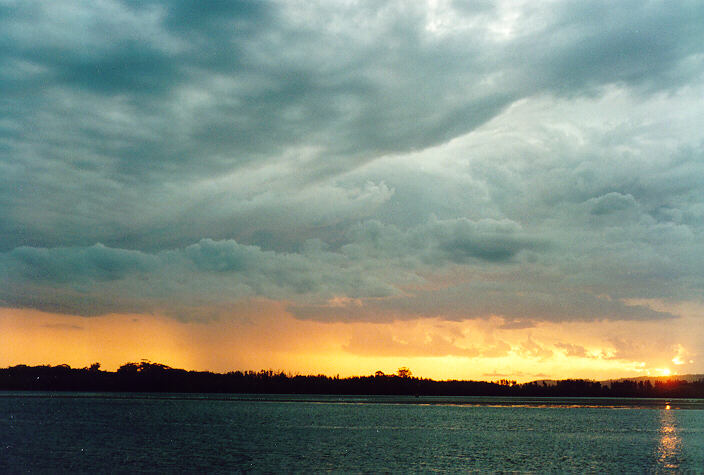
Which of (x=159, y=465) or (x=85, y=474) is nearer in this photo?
(x=85, y=474)

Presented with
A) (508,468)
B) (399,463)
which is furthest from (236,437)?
(508,468)

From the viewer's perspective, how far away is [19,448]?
9044 centimetres

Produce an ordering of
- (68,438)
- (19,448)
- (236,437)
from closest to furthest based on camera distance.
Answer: (19,448), (68,438), (236,437)

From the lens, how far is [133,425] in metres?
146

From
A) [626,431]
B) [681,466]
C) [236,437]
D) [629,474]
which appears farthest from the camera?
[626,431]

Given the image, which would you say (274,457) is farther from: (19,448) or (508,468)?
(19,448)

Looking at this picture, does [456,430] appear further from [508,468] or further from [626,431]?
[508,468]

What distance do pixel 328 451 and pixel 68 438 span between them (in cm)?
4687

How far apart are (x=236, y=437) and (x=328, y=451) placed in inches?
1154

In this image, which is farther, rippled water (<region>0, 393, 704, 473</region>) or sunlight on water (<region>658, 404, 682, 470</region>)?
sunlight on water (<region>658, 404, 682, 470</region>)

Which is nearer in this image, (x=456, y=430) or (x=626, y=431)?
(x=456, y=430)

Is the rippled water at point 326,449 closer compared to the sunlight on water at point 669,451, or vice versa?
the rippled water at point 326,449

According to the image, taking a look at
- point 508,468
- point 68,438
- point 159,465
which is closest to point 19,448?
point 68,438

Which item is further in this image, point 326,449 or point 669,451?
point 669,451
